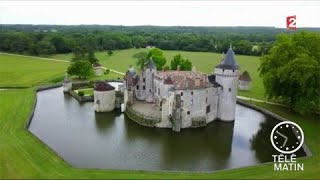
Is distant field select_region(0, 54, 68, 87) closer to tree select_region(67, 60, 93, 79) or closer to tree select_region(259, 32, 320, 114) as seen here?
tree select_region(67, 60, 93, 79)

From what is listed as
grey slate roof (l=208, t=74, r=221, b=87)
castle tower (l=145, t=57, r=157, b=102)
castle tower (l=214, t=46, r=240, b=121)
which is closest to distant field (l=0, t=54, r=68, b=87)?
castle tower (l=145, t=57, r=157, b=102)

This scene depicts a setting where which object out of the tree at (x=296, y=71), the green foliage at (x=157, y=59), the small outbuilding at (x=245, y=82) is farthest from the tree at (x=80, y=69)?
the tree at (x=296, y=71)

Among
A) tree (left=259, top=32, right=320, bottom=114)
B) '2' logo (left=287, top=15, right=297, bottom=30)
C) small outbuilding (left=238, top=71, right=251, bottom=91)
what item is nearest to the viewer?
'2' logo (left=287, top=15, right=297, bottom=30)

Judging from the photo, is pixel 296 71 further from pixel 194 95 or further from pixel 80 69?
pixel 80 69

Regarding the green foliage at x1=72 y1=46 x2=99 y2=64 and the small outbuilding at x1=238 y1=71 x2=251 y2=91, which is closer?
the small outbuilding at x1=238 y1=71 x2=251 y2=91

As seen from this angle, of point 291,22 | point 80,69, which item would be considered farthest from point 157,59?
point 291,22

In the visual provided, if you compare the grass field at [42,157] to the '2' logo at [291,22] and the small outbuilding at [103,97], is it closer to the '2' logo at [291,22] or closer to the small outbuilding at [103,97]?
the small outbuilding at [103,97]
